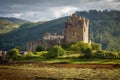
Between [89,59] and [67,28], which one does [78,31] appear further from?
[89,59]

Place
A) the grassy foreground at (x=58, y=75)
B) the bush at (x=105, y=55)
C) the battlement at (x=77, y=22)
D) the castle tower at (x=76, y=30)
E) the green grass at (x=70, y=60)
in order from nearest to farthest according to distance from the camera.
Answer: the grassy foreground at (x=58, y=75)
the green grass at (x=70, y=60)
the bush at (x=105, y=55)
the castle tower at (x=76, y=30)
the battlement at (x=77, y=22)

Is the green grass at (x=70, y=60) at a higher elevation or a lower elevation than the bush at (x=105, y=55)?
lower

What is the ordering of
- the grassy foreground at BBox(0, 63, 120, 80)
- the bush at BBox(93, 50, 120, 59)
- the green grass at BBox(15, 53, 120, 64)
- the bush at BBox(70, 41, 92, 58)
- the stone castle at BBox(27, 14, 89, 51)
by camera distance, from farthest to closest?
the stone castle at BBox(27, 14, 89, 51) < the bush at BBox(70, 41, 92, 58) < the bush at BBox(93, 50, 120, 59) < the green grass at BBox(15, 53, 120, 64) < the grassy foreground at BBox(0, 63, 120, 80)

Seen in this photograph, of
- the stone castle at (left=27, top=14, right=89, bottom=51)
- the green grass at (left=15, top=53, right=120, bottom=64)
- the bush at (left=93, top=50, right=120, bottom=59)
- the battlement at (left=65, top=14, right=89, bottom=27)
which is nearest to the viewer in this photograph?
the green grass at (left=15, top=53, right=120, bottom=64)

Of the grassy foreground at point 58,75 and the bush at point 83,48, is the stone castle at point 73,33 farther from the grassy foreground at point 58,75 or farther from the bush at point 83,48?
the grassy foreground at point 58,75

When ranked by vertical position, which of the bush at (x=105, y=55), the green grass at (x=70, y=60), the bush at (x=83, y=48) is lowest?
the green grass at (x=70, y=60)

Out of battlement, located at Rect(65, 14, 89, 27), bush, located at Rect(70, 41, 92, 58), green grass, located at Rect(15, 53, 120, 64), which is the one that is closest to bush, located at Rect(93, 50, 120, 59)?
bush, located at Rect(70, 41, 92, 58)

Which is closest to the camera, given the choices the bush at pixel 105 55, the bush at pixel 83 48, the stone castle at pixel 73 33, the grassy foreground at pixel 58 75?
the grassy foreground at pixel 58 75

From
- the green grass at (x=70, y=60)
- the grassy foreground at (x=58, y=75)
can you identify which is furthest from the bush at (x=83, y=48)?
the grassy foreground at (x=58, y=75)

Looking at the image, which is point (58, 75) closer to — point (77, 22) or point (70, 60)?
point (70, 60)

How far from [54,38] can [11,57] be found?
2417 cm

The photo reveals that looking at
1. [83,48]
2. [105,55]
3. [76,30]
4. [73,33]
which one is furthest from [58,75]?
[76,30]

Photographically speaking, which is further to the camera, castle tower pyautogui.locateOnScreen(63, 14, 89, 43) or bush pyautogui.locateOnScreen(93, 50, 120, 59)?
castle tower pyautogui.locateOnScreen(63, 14, 89, 43)

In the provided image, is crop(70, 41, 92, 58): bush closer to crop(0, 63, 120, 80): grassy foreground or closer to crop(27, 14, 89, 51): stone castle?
crop(27, 14, 89, 51): stone castle
